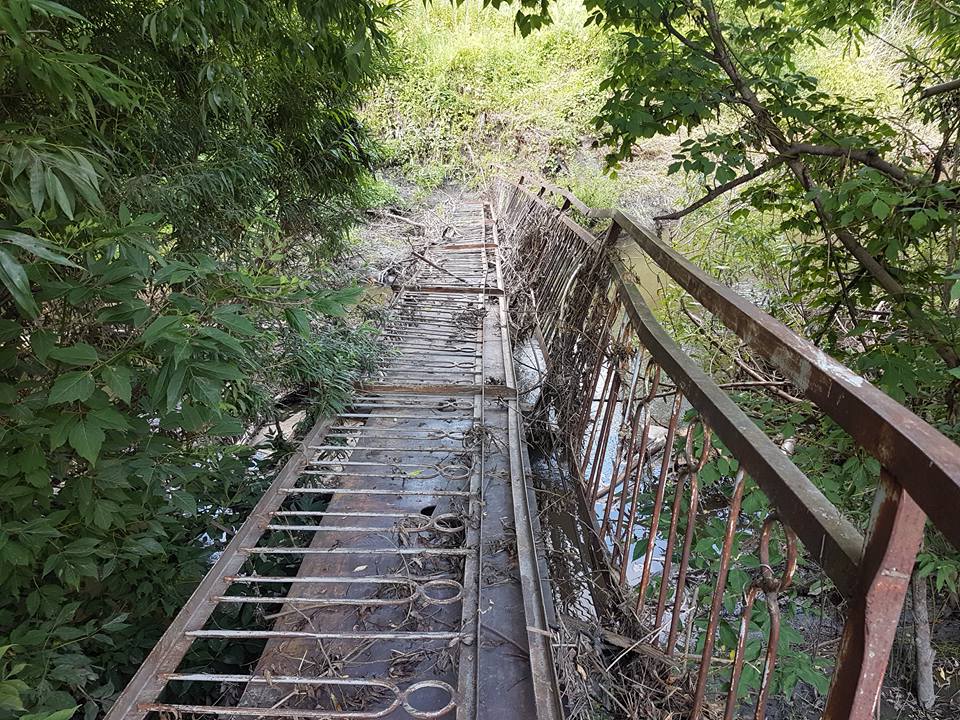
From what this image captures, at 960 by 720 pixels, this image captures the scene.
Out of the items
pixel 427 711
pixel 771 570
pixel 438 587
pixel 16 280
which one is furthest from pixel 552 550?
pixel 16 280

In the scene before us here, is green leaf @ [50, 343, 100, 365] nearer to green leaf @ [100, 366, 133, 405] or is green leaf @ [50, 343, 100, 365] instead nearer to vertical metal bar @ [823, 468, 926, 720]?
green leaf @ [100, 366, 133, 405]

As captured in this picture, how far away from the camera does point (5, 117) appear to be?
1625mm

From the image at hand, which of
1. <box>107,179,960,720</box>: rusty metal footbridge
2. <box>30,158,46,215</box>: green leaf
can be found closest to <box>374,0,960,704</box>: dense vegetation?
<box>107,179,960,720</box>: rusty metal footbridge

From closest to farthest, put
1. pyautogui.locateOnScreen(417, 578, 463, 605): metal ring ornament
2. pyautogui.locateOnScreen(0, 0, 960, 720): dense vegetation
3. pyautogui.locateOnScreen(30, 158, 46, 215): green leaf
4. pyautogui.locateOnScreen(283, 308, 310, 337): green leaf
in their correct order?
pyautogui.locateOnScreen(30, 158, 46, 215): green leaf
pyautogui.locateOnScreen(0, 0, 960, 720): dense vegetation
pyautogui.locateOnScreen(283, 308, 310, 337): green leaf
pyautogui.locateOnScreen(417, 578, 463, 605): metal ring ornament

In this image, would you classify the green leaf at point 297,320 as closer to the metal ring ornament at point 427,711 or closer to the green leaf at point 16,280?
the green leaf at point 16,280

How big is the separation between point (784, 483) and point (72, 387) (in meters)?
1.47

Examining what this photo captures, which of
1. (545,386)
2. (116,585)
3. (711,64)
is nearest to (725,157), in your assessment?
(711,64)

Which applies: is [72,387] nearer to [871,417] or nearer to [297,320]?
[297,320]

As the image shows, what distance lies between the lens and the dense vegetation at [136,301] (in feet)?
4.41

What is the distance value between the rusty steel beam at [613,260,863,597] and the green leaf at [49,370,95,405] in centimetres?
139

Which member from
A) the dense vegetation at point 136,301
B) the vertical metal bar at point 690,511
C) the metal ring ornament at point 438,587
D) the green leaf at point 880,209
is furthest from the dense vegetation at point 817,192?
the dense vegetation at point 136,301

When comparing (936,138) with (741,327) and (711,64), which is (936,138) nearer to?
(711,64)

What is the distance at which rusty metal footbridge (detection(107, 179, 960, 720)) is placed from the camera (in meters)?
0.74

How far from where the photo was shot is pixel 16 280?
3.43ft
